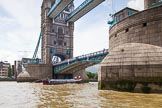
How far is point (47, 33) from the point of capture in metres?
77.5

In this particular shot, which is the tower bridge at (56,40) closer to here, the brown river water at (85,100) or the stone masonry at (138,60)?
the stone masonry at (138,60)

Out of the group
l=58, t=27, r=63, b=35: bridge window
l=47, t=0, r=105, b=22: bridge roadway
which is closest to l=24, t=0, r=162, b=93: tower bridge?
l=47, t=0, r=105, b=22: bridge roadway

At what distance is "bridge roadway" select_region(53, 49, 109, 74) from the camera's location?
160 feet

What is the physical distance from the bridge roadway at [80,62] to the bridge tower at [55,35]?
342 inches

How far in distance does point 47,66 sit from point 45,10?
1895 centimetres

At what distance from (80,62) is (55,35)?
78.8 feet

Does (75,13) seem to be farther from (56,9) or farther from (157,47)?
(157,47)

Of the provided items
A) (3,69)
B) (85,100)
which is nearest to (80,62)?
(85,100)

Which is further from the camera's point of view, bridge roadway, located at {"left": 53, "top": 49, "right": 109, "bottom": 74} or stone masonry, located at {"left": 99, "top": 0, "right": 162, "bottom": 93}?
bridge roadway, located at {"left": 53, "top": 49, "right": 109, "bottom": 74}

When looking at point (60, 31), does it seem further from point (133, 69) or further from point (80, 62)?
point (133, 69)

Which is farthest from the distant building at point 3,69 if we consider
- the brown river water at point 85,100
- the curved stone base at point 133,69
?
the brown river water at point 85,100

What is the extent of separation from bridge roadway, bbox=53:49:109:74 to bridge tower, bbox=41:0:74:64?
8.69 metres

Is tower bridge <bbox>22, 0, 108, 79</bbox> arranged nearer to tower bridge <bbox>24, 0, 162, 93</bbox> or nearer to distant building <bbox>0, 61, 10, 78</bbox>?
tower bridge <bbox>24, 0, 162, 93</bbox>

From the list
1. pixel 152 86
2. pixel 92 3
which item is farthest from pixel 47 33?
pixel 152 86
